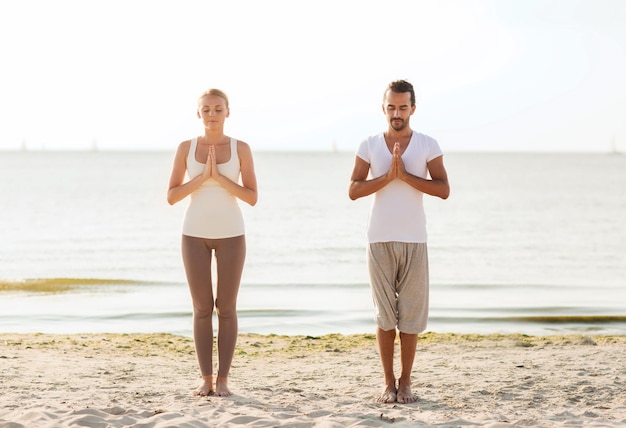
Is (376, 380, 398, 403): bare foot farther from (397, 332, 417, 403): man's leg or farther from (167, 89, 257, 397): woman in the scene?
(167, 89, 257, 397): woman

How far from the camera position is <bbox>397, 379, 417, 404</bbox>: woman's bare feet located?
233 inches

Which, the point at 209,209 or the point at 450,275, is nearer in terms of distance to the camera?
the point at 209,209

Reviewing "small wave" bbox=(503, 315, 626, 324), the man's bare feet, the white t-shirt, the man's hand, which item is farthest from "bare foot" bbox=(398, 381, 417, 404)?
"small wave" bbox=(503, 315, 626, 324)

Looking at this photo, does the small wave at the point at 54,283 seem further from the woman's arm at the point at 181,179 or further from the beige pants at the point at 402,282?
the beige pants at the point at 402,282

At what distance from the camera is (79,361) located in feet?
25.5

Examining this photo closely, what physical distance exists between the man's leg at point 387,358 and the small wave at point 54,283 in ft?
32.9

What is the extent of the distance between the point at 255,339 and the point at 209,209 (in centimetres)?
418

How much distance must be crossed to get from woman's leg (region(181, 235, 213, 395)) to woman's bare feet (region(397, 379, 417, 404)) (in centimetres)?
139

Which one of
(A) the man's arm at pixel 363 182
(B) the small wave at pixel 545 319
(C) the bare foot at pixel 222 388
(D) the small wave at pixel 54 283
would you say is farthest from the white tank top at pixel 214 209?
(D) the small wave at pixel 54 283

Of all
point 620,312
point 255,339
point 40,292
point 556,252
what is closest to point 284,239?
point 556,252

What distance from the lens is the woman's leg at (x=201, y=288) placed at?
227 inches

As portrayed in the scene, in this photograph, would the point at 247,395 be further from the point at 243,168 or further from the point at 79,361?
the point at 79,361

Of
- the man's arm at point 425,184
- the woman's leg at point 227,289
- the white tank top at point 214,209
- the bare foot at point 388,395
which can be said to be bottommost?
the bare foot at point 388,395

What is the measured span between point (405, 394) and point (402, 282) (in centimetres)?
86
